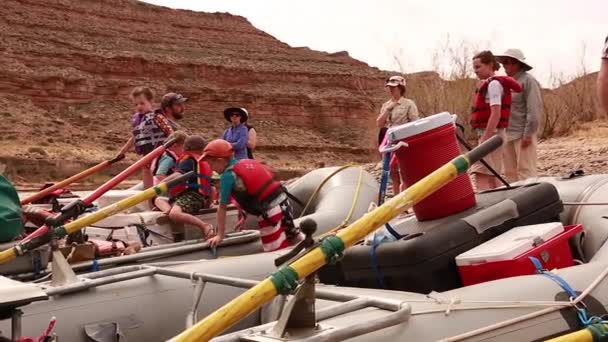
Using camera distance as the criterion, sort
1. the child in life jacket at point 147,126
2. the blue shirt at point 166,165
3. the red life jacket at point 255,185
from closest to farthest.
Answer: the red life jacket at point 255,185
the blue shirt at point 166,165
the child in life jacket at point 147,126

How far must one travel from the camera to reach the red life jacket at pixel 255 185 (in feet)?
19.0

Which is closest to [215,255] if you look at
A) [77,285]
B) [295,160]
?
[77,285]

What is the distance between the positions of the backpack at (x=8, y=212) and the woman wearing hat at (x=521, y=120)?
414 centimetres

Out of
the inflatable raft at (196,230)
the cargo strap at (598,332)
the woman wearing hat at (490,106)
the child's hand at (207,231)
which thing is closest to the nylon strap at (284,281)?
the cargo strap at (598,332)

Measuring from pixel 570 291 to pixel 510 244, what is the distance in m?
0.40

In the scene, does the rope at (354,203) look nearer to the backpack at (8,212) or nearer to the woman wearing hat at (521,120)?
the woman wearing hat at (521,120)

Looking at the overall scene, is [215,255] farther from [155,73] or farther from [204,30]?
[204,30]

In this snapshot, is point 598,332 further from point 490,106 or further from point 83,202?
point 490,106

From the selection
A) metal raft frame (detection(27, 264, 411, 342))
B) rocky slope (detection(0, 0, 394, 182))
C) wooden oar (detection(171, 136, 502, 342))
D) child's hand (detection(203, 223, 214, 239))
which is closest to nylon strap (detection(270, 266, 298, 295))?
wooden oar (detection(171, 136, 502, 342))

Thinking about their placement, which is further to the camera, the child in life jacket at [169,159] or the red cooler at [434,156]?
the child in life jacket at [169,159]

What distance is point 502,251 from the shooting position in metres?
3.65

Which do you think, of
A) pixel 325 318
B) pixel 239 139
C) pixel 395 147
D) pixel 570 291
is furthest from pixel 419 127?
pixel 239 139

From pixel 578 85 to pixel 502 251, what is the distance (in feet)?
42.0

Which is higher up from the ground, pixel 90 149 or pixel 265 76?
pixel 265 76
